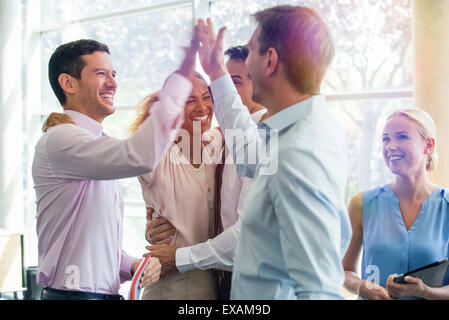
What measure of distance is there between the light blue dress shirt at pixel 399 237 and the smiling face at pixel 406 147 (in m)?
0.11

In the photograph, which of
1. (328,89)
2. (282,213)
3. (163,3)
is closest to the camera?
(282,213)

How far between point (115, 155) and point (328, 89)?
255cm

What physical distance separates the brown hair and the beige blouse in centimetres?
65

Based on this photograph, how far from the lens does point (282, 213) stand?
103 cm

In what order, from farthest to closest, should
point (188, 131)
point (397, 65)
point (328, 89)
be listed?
point (328, 89)
point (397, 65)
point (188, 131)

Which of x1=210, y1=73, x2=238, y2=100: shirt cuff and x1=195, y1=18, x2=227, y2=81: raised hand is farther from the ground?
x1=195, y1=18, x2=227, y2=81: raised hand

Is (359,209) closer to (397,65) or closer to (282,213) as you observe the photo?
(282,213)

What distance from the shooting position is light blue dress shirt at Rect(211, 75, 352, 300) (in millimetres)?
1010

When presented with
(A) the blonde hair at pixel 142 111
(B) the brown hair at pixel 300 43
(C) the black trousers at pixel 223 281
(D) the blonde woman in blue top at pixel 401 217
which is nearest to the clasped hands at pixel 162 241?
(C) the black trousers at pixel 223 281

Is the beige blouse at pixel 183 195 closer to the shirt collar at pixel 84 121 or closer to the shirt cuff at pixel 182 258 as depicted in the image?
the shirt cuff at pixel 182 258

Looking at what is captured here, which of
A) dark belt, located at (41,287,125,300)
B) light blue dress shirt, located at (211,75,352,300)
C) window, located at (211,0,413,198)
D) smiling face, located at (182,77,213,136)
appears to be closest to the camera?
light blue dress shirt, located at (211,75,352,300)

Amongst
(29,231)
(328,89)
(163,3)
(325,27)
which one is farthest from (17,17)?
(325,27)

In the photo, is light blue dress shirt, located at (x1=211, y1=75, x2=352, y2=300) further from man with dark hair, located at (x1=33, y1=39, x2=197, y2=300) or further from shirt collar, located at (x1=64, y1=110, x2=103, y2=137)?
shirt collar, located at (x1=64, y1=110, x2=103, y2=137)

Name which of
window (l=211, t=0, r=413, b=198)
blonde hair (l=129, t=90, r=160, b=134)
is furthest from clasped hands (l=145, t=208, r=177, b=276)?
window (l=211, t=0, r=413, b=198)
